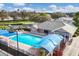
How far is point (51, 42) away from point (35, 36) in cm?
15

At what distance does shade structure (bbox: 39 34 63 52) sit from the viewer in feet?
6.29

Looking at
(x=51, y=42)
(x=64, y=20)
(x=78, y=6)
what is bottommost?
(x=51, y=42)

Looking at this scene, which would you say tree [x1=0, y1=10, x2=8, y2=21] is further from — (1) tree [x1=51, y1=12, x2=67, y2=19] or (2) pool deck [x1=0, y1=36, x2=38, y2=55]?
(1) tree [x1=51, y1=12, x2=67, y2=19]

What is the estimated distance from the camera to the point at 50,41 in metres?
1.93

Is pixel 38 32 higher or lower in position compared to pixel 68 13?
lower

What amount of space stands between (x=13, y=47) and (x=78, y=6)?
688mm

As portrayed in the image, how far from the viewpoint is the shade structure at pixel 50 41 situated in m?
1.92

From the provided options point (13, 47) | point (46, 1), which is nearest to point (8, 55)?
point (13, 47)

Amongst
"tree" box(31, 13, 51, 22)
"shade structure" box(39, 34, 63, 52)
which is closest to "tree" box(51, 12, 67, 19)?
"tree" box(31, 13, 51, 22)

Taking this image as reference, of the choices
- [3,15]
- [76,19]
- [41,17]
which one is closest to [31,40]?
[41,17]

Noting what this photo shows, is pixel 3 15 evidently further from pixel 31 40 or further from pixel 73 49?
pixel 73 49

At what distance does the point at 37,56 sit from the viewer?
1.94 metres

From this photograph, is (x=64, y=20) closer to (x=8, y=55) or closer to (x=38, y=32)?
(x=38, y=32)

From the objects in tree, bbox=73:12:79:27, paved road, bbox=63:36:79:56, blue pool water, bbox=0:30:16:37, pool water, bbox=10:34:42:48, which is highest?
tree, bbox=73:12:79:27
